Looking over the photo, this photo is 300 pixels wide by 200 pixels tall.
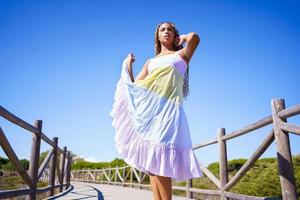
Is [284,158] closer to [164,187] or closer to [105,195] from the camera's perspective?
[164,187]

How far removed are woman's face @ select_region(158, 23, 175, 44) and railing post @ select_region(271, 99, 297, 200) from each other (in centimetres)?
131

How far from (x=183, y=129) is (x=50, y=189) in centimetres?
521

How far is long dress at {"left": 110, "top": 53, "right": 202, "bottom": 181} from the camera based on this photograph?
1.88 metres

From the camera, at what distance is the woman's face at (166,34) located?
232cm

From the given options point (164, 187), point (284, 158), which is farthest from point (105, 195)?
point (164, 187)

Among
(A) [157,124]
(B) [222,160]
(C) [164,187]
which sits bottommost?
(C) [164,187]

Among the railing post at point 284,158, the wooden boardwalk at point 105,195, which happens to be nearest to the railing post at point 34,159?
the wooden boardwalk at point 105,195

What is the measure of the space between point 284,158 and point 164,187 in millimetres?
1394

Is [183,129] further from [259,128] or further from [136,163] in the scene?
[259,128]

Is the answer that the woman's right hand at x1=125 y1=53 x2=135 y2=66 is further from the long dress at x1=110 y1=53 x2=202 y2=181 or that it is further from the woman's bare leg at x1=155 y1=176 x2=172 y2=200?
the woman's bare leg at x1=155 y1=176 x2=172 y2=200

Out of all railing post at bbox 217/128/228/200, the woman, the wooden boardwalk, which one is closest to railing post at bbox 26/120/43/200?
the wooden boardwalk

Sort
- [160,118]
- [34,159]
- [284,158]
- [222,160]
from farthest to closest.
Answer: [222,160]
[34,159]
[284,158]
[160,118]

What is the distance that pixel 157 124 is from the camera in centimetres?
195

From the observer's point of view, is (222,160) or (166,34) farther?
(222,160)
